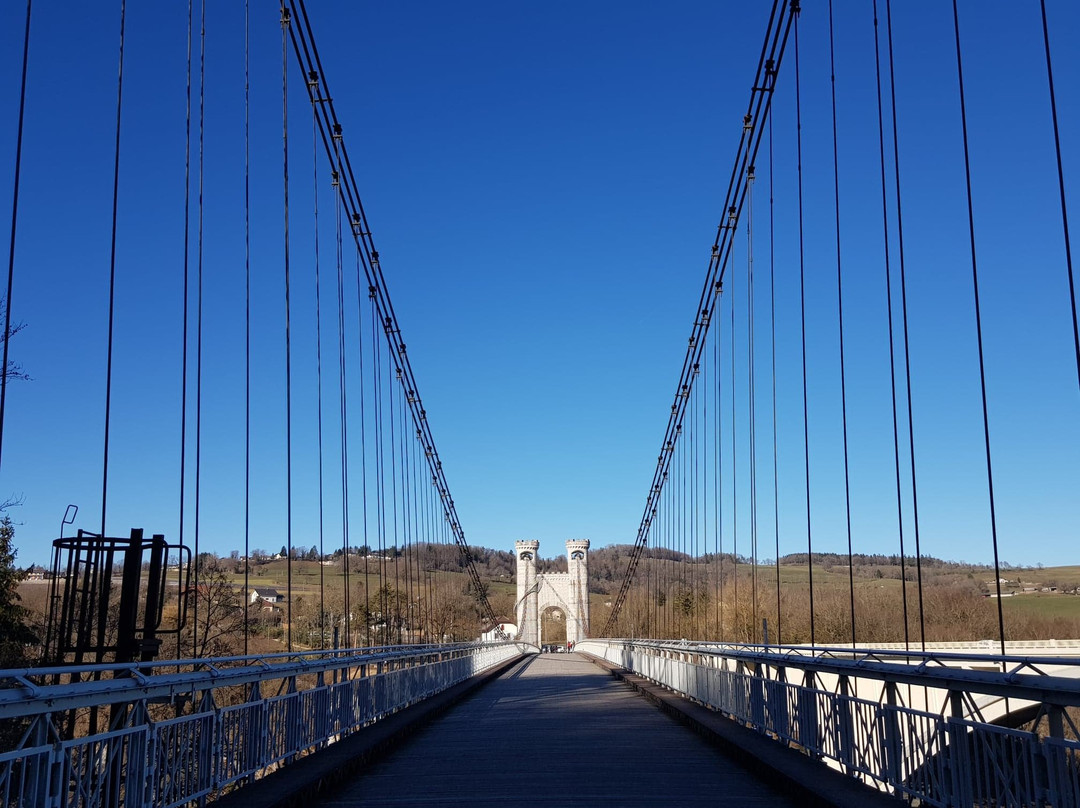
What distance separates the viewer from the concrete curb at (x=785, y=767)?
5297 millimetres

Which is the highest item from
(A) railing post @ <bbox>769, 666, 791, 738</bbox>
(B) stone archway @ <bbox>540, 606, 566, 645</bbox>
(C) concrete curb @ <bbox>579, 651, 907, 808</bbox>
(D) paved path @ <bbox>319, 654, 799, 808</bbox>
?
(A) railing post @ <bbox>769, 666, 791, 738</bbox>

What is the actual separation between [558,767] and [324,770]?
1.83m

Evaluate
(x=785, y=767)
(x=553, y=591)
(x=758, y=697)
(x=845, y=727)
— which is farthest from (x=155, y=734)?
(x=553, y=591)

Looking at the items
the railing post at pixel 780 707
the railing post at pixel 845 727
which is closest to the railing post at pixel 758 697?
the railing post at pixel 780 707

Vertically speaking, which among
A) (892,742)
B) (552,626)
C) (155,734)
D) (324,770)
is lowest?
(552,626)

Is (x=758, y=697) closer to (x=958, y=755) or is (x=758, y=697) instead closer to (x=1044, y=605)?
(x=958, y=755)

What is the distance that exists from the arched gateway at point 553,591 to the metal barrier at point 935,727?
79.6 metres

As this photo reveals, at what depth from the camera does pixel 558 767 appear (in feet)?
24.7

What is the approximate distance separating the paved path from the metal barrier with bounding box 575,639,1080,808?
0.53 metres

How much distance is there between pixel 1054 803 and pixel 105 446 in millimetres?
6416

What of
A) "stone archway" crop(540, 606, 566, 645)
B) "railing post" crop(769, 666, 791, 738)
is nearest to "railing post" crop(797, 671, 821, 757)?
"railing post" crop(769, 666, 791, 738)

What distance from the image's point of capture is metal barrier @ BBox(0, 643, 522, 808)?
12.2 ft

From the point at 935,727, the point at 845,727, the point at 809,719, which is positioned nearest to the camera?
the point at 935,727

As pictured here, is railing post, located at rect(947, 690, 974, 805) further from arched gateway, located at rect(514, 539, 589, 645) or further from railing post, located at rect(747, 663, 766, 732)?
arched gateway, located at rect(514, 539, 589, 645)
